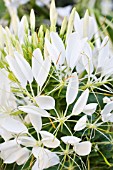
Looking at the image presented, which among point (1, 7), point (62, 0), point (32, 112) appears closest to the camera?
point (32, 112)

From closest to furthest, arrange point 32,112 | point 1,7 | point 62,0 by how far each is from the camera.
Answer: point 32,112 < point 1,7 < point 62,0

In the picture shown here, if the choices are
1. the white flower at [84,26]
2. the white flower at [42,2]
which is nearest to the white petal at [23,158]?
the white flower at [84,26]

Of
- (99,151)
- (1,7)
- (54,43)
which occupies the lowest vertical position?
(99,151)

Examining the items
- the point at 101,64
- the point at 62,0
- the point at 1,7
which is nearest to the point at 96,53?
the point at 101,64

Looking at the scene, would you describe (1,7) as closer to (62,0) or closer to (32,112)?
(62,0)

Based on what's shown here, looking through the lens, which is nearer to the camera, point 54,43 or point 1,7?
point 54,43

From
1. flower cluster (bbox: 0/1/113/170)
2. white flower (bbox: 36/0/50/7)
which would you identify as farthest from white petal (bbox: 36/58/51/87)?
white flower (bbox: 36/0/50/7)

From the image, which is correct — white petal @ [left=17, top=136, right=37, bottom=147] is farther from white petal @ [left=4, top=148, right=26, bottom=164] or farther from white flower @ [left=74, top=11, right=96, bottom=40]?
white flower @ [left=74, top=11, right=96, bottom=40]

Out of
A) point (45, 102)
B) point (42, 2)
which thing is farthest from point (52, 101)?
point (42, 2)
